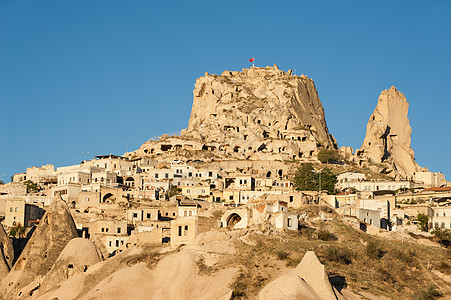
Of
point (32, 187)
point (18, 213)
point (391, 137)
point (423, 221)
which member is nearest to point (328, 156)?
point (391, 137)

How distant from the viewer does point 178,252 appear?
71.1 meters

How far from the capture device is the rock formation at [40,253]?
3066 inches

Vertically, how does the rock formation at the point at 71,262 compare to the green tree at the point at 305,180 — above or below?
below

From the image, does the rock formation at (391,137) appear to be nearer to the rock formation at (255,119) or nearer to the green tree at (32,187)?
the rock formation at (255,119)

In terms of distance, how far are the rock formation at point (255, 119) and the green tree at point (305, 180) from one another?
21282mm

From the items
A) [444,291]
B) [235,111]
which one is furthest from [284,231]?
[235,111]

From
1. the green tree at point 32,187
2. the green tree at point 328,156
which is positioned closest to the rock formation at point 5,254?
the green tree at point 32,187

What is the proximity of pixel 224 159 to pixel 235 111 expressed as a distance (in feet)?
78.1

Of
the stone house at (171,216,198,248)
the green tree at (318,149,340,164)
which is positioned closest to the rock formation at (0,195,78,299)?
the stone house at (171,216,198,248)

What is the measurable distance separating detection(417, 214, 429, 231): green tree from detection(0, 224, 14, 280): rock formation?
45981 millimetres

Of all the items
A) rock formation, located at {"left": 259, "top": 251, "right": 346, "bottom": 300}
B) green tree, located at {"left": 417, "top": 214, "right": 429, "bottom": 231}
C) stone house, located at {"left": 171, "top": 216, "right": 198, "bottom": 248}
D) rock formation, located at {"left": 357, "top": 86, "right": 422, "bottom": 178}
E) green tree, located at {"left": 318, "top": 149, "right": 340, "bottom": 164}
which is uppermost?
rock formation, located at {"left": 357, "top": 86, "right": 422, "bottom": 178}

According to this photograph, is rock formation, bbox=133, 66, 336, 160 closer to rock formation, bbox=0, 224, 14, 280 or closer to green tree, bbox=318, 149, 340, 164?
green tree, bbox=318, 149, 340, 164

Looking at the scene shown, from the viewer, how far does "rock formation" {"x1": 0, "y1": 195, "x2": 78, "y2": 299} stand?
7788 cm

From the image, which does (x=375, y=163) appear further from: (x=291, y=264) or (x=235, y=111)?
(x=291, y=264)
